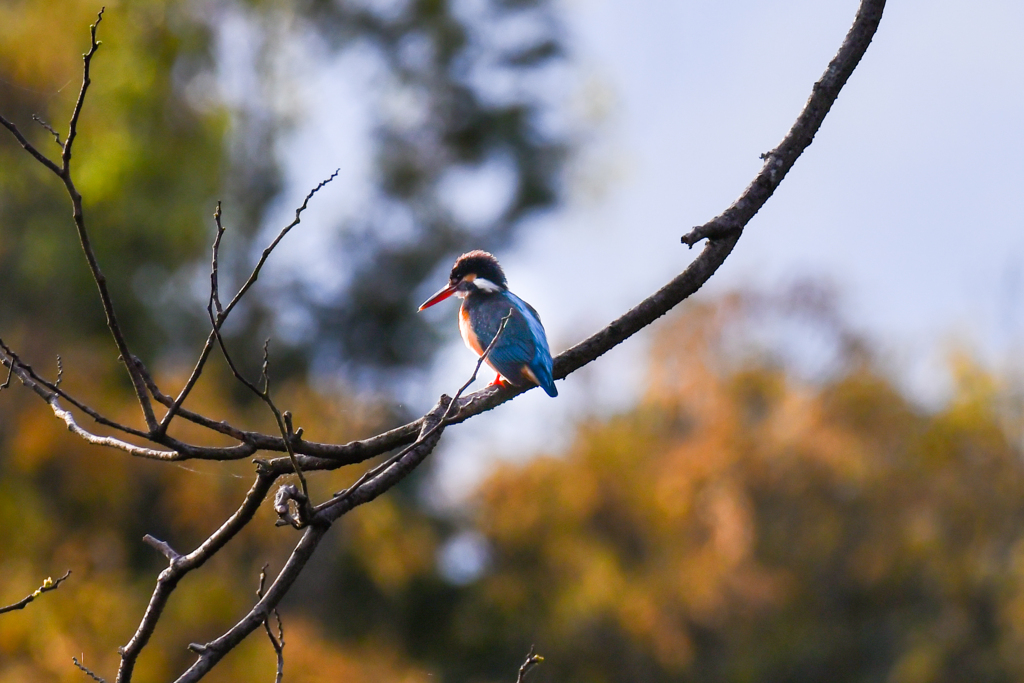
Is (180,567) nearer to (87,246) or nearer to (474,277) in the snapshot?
(87,246)

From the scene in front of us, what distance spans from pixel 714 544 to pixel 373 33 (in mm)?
8544

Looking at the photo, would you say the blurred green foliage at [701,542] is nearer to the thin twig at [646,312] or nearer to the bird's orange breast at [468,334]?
the bird's orange breast at [468,334]

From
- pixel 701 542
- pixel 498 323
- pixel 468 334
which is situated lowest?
pixel 498 323

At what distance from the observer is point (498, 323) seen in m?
4.00

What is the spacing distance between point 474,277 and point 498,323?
45cm

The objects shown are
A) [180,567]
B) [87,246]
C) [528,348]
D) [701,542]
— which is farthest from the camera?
[701,542]

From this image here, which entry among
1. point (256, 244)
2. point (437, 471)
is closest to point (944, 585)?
point (437, 471)

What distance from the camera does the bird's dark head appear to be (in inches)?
171

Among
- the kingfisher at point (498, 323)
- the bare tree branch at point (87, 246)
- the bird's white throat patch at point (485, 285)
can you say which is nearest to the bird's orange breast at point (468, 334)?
the kingfisher at point (498, 323)

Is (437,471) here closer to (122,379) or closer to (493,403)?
(122,379)

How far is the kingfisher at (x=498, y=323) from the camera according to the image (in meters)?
3.53

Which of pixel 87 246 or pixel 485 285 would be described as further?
pixel 485 285

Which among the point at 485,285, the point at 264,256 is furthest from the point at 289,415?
the point at 485,285

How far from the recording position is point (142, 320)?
37.8 feet
